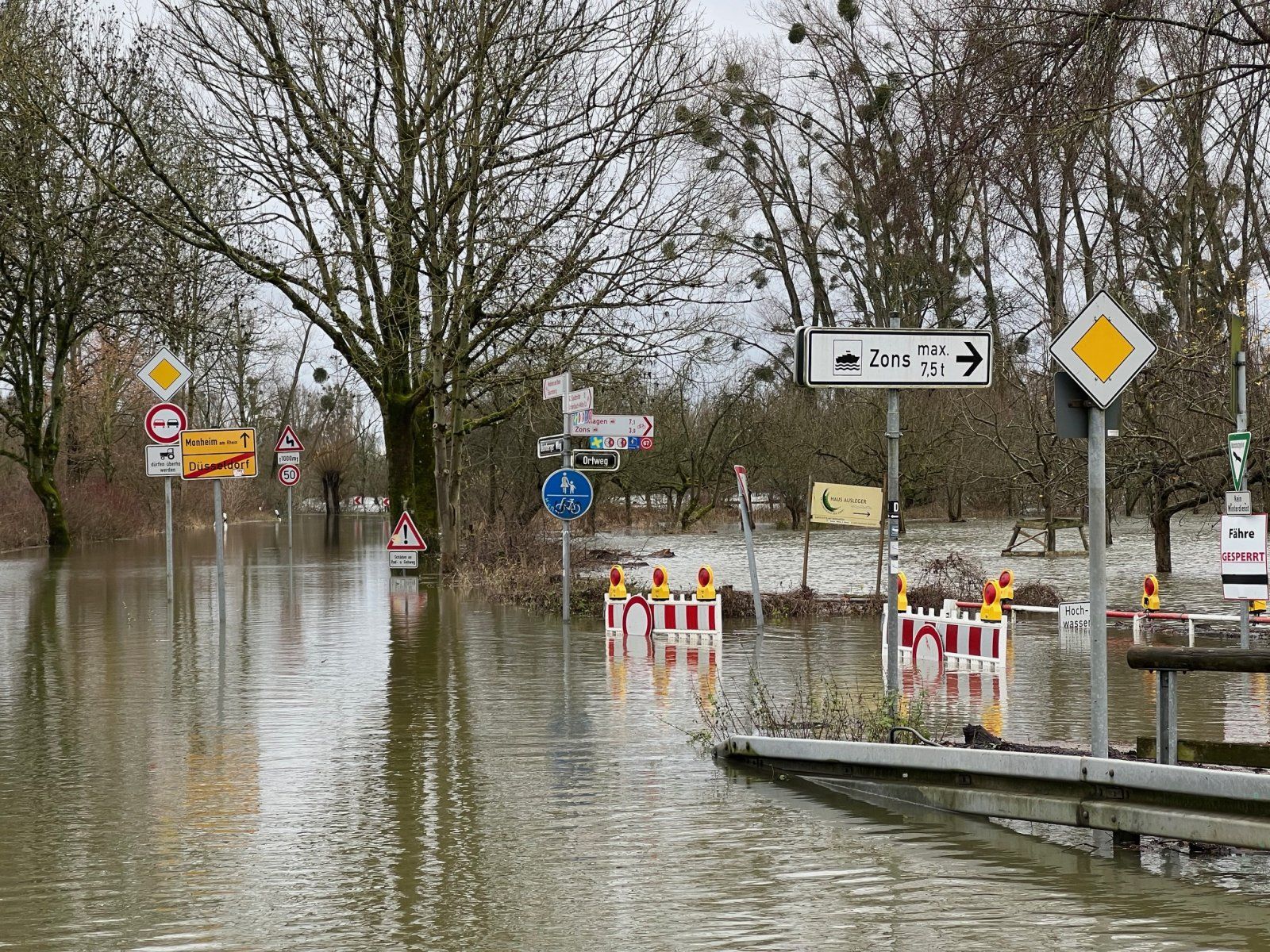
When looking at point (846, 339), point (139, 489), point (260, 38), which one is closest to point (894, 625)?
point (846, 339)

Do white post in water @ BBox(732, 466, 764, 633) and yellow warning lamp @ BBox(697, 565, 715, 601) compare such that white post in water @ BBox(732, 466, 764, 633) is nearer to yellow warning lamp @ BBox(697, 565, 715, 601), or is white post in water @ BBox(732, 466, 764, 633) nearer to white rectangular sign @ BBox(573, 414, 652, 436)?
yellow warning lamp @ BBox(697, 565, 715, 601)

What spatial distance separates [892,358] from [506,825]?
12.4 feet

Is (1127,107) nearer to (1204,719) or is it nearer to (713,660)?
(1204,719)

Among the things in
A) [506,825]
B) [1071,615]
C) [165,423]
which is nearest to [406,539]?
[165,423]

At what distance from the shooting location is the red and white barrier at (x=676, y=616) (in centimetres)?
1666

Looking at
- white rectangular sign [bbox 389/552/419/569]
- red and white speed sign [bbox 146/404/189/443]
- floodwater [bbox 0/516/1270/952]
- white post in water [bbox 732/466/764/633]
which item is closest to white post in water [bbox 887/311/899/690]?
floodwater [bbox 0/516/1270/952]

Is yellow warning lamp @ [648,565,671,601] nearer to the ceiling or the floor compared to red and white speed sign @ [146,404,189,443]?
nearer to the floor

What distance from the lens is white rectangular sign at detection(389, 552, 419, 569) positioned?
1027 inches

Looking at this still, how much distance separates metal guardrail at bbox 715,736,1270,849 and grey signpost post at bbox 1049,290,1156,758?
436 millimetres

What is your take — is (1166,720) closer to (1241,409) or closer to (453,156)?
(1241,409)

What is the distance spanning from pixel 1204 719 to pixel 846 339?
14.6ft

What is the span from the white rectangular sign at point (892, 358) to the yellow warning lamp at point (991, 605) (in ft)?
21.3

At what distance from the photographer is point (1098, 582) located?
298 inches

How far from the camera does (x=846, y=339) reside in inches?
365
